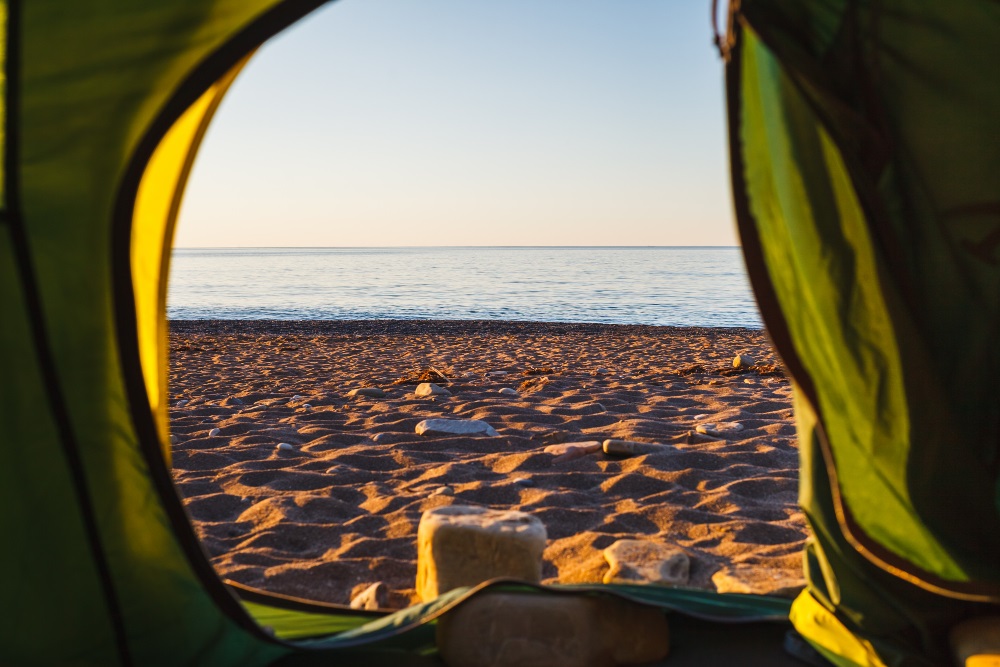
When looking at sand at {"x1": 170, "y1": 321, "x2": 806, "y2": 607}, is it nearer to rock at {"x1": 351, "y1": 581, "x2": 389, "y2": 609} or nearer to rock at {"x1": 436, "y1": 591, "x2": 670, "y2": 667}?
rock at {"x1": 351, "y1": 581, "x2": 389, "y2": 609}

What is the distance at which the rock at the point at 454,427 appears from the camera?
4.77 m

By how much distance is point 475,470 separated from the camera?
4043 mm

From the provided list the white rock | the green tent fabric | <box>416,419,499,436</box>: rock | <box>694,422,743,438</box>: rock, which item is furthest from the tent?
the white rock

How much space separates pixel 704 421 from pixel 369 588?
292 cm

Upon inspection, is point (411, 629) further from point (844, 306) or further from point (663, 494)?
point (663, 494)

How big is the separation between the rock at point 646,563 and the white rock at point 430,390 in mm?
3459

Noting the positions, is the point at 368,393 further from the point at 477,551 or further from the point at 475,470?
the point at 477,551

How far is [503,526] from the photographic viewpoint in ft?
8.23

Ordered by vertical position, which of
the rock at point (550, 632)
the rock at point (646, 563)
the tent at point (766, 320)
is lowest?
the rock at point (646, 563)

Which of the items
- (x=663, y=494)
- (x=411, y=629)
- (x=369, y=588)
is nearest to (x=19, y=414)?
(x=411, y=629)

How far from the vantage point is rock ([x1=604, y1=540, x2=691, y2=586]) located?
2592mm

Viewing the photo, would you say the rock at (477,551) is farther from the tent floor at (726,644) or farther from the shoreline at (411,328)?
the shoreline at (411,328)


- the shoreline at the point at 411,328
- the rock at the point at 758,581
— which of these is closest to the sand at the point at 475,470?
the rock at the point at 758,581

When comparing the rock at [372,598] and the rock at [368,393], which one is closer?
the rock at [372,598]
